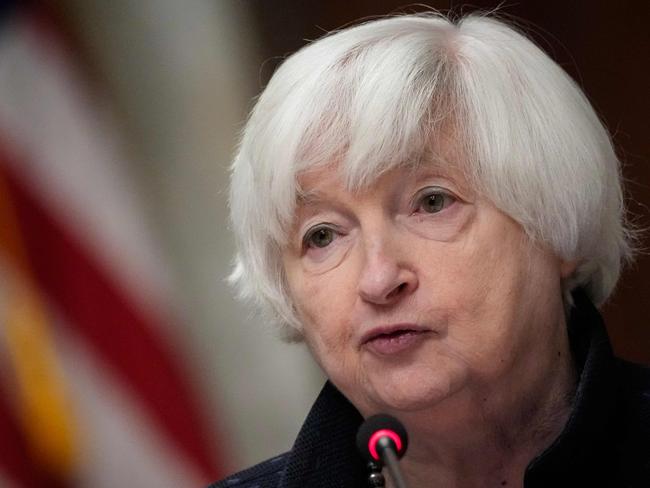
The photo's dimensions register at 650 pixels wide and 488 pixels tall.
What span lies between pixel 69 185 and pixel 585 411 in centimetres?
177

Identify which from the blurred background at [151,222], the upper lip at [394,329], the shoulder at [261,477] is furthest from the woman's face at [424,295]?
the blurred background at [151,222]

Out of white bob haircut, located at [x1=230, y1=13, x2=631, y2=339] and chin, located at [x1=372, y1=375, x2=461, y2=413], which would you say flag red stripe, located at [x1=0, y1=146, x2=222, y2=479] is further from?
chin, located at [x1=372, y1=375, x2=461, y2=413]

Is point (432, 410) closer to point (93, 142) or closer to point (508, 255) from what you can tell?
point (508, 255)

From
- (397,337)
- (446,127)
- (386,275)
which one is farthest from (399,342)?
(446,127)

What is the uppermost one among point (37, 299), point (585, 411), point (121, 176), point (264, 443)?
point (121, 176)

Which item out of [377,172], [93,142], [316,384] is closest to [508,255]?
[377,172]

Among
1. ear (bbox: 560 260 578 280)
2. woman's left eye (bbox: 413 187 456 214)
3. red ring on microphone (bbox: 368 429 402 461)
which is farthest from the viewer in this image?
ear (bbox: 560 260 578 280)

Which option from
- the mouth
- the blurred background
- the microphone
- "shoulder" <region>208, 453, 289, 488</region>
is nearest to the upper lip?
the mouth

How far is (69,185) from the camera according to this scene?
135 inches

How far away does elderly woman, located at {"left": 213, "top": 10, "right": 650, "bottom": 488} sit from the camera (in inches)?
84.8

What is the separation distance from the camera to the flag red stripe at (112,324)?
133 inches

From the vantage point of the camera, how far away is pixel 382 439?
1.81 meters

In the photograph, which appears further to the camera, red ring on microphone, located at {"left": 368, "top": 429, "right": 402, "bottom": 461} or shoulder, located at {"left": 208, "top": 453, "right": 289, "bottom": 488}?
shoulder, located at {"left": 208, "top": 453, "right": 289, "bottom": 488}

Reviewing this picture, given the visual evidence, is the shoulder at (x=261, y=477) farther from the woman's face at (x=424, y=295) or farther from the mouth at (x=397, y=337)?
the mouth at (x=397, y=337)
